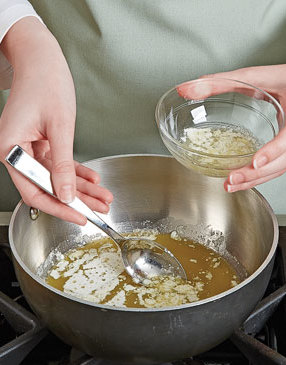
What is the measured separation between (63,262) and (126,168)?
0.55ft

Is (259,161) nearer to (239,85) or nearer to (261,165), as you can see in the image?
(261,165)

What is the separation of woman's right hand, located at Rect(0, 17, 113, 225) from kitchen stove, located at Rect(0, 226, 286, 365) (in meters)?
0.13

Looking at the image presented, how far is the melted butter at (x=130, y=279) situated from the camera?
Answer: 690 millimetres

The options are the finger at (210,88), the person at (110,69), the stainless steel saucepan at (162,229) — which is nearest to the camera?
the stainless steel saucepan at (162,229)

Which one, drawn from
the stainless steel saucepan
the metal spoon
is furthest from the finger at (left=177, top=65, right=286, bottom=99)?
the metal spoon

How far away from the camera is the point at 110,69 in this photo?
879 mm

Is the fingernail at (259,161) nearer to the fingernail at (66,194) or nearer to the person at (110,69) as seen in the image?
the person at (110,69)

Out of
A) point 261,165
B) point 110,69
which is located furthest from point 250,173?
point 110,69

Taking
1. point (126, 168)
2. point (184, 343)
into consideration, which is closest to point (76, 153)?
point (126, 168)

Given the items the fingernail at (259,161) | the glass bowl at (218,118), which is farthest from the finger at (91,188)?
the fingernail at (259,161)

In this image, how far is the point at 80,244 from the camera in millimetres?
823

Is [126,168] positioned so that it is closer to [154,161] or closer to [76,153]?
[154,161]

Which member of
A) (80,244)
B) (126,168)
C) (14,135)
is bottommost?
(80,244)

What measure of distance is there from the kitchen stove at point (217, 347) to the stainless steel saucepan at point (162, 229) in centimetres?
3
